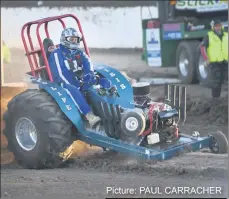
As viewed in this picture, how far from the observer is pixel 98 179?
6.32m

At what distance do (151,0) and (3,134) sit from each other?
11.3 m

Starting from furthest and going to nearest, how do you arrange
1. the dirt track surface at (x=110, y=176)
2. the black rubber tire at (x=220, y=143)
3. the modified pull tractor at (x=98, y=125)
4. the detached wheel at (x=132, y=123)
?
the black rubber tire at (x=220, y=143), the modified pull tractor at (x=98, y=125), the detached wheel at (x=132, y=123), the dirt track surface at (x=110, y=176)

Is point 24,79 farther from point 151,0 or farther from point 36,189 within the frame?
point 151,0

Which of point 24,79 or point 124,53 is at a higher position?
point 24,79

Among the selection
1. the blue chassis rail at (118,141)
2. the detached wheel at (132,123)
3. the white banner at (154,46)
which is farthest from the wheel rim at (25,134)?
the white banner at (154,46)

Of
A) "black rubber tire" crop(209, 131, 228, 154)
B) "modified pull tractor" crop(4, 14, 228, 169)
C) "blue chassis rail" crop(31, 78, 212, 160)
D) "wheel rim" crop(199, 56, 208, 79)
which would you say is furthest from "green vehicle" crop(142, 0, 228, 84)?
"blue chassis rail" crop(31, 78, 212, 160)

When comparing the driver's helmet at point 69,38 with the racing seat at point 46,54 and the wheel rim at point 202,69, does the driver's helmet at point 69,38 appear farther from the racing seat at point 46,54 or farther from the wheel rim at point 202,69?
the wheel rim at point 202,69

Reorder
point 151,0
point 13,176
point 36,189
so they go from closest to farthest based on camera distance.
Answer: point 36,189 < point 13,176 < point 151,0

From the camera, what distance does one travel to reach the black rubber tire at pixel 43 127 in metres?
6.73

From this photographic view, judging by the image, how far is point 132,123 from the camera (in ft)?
21.6

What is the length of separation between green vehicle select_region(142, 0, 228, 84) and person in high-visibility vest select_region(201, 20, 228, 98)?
5.12 ft

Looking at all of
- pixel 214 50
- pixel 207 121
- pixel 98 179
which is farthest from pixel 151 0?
pixel 98 179

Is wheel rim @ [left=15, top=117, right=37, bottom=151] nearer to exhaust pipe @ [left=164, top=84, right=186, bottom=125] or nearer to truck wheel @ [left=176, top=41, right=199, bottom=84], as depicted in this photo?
exhaust pipe @ [left=164, top=84, right=186, bottom=125]

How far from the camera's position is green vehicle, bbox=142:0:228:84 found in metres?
13.4
